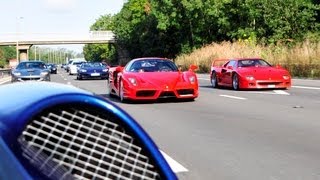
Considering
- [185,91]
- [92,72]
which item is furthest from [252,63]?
[92,72]

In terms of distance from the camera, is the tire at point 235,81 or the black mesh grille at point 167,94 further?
the tire at point 235,81

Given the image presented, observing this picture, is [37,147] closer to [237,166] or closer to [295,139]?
[237,166]

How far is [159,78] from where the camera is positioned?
15.7 m

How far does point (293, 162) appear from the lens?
7043 millimetres

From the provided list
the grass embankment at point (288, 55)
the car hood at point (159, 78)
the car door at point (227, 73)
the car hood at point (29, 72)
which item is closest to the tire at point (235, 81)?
the car door at point (227, 73)

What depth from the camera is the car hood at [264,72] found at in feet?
65.4

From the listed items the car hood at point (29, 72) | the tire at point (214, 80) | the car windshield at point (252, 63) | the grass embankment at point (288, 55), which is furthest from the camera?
the grass embankment at point (288, 55)

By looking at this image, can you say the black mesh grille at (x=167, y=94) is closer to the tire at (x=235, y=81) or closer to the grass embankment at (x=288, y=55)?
the tire at (x=235, y=81)

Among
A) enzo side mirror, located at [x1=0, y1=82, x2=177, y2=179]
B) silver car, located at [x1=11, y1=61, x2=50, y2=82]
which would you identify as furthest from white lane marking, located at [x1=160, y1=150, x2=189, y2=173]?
silver car, located at [x1=11, y1=61, x2=50, y2=82]

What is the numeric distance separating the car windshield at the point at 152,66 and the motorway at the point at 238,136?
3.33ft

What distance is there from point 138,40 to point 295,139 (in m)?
76.1

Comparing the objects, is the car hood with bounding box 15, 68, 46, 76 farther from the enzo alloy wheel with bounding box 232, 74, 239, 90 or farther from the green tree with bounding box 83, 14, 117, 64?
the green tree with bounding box 83, 14, 117, 64

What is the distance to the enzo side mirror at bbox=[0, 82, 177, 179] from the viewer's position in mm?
2268

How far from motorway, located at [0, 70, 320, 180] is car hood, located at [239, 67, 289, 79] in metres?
3.72
